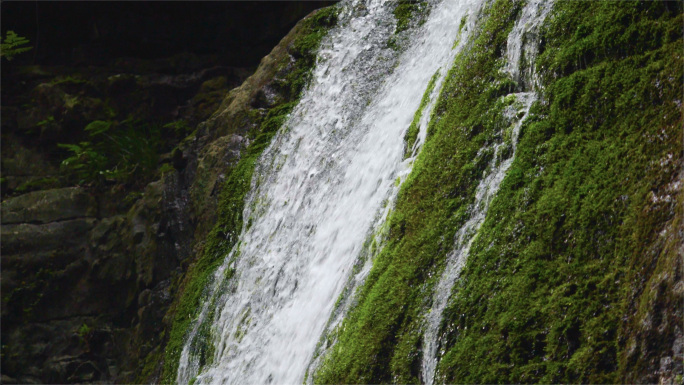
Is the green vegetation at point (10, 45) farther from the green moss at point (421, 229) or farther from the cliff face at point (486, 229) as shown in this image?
the green moss at point (421, 229)

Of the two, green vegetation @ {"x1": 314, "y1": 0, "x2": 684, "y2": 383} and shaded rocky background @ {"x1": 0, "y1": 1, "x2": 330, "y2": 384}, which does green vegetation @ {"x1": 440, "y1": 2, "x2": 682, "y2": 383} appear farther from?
shaded rocky background @ {"x1": 0, "y1": 1, "x2": 330, "y2": 384}

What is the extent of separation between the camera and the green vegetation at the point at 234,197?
23.3 feet

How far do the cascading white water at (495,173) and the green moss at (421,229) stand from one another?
0.23ft

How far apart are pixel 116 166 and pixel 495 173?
8.30m

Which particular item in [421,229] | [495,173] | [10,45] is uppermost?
[10,45]

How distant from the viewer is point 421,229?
173 inches

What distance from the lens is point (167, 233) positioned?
332 inches

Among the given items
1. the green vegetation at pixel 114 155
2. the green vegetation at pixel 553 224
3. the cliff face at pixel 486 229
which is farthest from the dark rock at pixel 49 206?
the green vegetation at pixel 553 224

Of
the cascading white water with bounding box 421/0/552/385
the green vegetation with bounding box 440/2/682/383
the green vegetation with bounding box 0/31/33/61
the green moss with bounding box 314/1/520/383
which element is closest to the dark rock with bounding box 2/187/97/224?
the green vegetation with bounding box 0/31/33/61

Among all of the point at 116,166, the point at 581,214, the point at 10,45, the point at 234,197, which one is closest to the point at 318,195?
the point at 234,197

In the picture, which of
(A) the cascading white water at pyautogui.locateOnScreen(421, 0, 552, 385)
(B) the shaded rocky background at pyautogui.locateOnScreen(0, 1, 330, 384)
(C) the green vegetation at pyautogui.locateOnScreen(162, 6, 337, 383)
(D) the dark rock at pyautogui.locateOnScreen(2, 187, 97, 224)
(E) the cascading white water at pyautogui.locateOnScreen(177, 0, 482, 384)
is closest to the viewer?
(A) the cascading white water at pyautogui.locateOnScreen(421, 0, 552, 385)

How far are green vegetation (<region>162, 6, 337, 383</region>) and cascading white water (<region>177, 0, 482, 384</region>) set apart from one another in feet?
0.49

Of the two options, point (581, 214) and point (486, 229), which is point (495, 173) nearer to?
point (486, 229)

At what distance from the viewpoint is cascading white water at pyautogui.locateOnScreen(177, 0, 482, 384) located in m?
5.20
